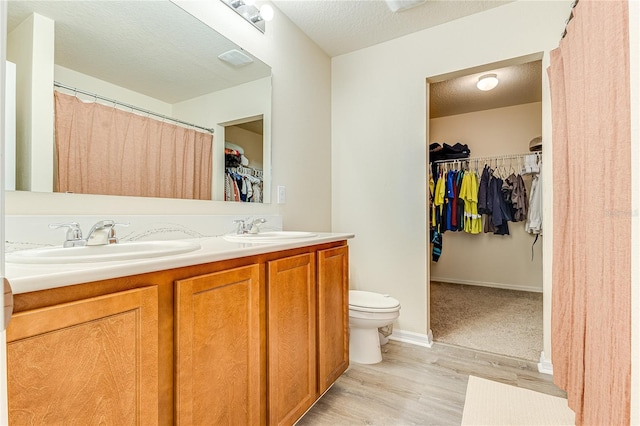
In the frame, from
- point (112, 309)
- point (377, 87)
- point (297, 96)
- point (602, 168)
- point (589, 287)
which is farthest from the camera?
point (377, 87)

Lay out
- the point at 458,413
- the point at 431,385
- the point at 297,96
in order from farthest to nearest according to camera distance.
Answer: the point at 297,96, the point at 431,385, the point at 458,413

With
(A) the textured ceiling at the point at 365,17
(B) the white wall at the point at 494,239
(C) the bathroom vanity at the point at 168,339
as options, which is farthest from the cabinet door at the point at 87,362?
(B) the white wall at the point at 494,239

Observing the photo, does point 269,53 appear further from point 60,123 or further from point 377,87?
point 60,123

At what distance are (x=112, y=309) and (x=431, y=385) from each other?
172 cm

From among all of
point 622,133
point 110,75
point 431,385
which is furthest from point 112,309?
point 431,385

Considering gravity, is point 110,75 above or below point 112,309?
above

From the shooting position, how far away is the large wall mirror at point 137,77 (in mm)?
992

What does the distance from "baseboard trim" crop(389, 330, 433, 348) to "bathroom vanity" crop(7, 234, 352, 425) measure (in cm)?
115

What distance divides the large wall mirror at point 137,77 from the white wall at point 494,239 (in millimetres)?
3242

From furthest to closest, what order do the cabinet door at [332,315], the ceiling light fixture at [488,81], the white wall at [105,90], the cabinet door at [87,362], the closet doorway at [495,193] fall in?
1. the closet doorway at [495,193]
2. the ceiling light fixture at [488,81]
3. the cabinet door at [332,315]
4. the white wall at [105,90]
5. the cabinet door at [87,362]

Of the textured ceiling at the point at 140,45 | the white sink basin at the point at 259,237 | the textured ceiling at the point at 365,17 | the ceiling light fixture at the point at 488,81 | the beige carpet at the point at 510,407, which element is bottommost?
the beige carpet at the point at 510,407

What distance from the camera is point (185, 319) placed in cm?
83

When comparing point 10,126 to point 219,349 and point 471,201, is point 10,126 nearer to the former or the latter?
point 219,349

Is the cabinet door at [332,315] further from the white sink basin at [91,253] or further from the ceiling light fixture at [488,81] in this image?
the ceiling light fixture at [488,81]
